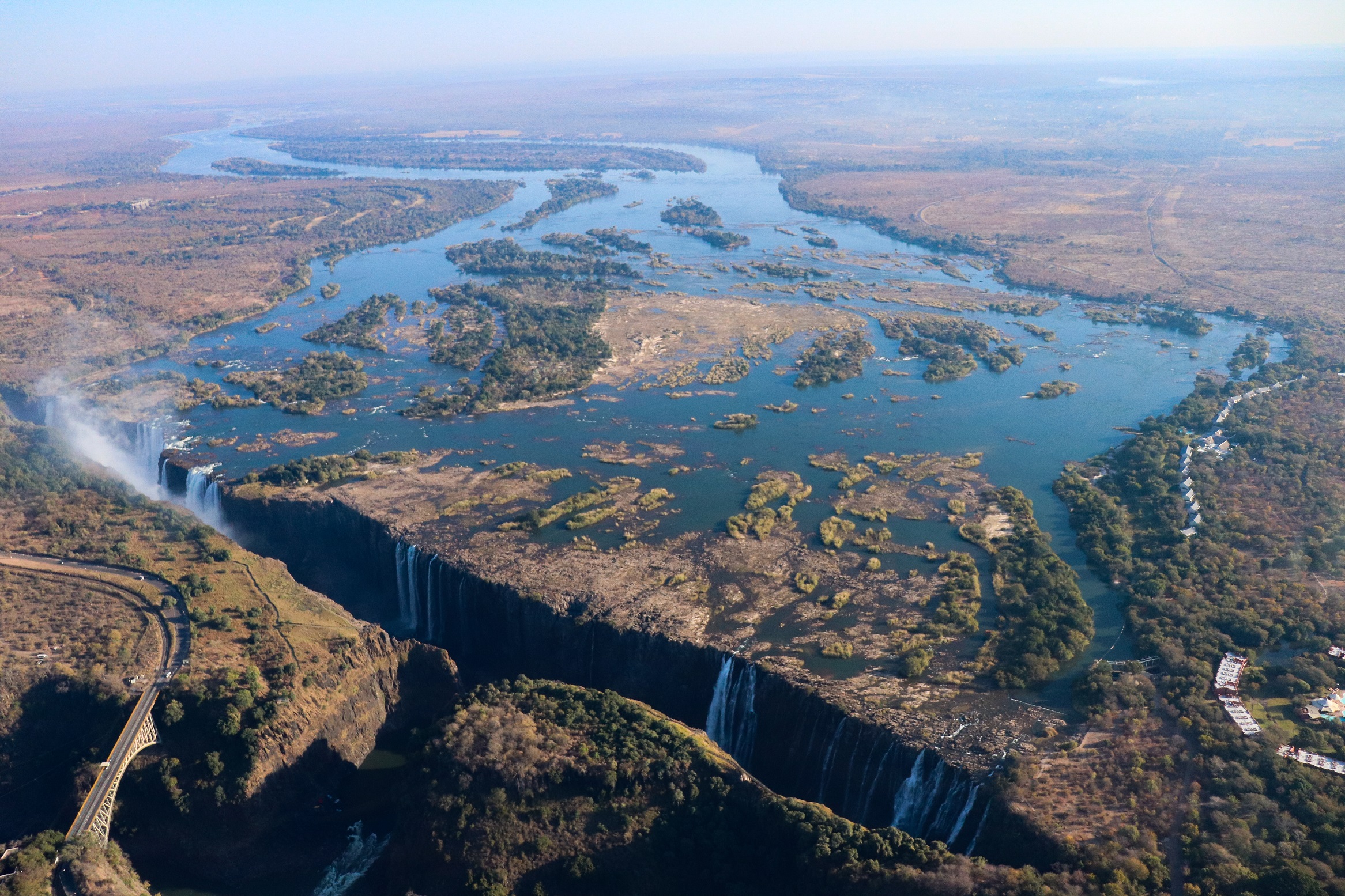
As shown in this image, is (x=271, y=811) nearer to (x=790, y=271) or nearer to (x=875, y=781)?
(x=875, y=781)

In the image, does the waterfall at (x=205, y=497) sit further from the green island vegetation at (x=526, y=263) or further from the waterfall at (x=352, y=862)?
the green island vegetation at (x=526, y=263)

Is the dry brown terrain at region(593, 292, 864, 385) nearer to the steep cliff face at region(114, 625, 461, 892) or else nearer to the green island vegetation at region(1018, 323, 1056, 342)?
the green island vegetation at region(1018, 323, 1056, 342)

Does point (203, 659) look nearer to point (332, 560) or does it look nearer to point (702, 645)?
point (332, 560)

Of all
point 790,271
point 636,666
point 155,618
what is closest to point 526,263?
point 790,271

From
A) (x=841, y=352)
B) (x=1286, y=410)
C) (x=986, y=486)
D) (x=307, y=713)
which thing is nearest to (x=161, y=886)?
(x=307, y=713)

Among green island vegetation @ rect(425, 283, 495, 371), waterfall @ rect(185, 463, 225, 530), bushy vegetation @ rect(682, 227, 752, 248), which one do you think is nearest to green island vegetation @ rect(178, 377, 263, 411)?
waterfall @ rect(185, 463, 225, 530)

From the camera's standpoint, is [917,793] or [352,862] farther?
[352,862]
